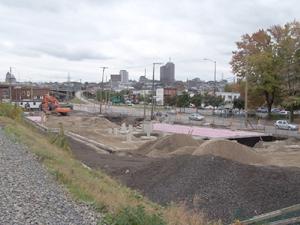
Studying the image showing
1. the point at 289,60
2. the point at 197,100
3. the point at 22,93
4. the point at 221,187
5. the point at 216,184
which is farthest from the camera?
the point at 22,93

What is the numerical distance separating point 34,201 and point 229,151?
21551mm

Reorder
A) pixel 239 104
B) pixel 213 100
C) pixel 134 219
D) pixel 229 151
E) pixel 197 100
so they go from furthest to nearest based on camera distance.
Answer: pixel 197 100
pixel 213 100
pixel 239 104
pixel 229 151
pixel 134 219

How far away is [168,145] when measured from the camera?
4153 centimetres

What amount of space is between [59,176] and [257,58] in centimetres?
6758

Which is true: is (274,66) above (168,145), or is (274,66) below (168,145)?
above

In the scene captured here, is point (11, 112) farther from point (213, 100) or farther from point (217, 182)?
point (213, 100)

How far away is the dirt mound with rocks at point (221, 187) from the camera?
18984 mm

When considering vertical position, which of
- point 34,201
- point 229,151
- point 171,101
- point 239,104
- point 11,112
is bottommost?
point 171,101

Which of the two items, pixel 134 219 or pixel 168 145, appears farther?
pixel 168 145

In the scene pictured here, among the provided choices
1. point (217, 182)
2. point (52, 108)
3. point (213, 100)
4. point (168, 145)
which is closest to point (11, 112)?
point (168, 145)

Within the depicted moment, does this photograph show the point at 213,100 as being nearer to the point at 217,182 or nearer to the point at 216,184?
the point at 217,182

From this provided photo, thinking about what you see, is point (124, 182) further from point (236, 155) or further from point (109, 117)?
point (109, 117)

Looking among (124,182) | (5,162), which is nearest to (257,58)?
(124,182)

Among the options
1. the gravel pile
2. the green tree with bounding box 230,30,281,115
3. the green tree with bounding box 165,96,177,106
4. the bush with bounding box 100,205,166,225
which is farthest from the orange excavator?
the bush with bounding box 100,205,166,225
